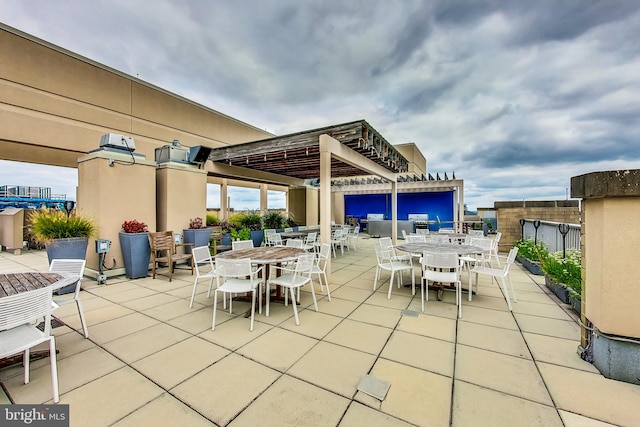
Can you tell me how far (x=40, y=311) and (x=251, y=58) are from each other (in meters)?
7.12

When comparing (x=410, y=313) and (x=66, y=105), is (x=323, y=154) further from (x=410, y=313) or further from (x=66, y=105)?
(x=66, y=105)

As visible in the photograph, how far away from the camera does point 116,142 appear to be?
5.02 meters

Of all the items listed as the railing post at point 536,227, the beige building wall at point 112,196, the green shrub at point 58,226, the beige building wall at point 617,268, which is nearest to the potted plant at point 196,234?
the beige building wall at point 112,196

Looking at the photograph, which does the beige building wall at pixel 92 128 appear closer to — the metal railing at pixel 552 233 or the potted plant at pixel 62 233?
the potted plant at pixel 62 233

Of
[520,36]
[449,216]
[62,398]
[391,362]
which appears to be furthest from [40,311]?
[449,216]

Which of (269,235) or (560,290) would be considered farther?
(269,235)

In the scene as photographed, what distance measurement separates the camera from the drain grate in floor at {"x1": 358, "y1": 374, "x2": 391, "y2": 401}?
5.82ft

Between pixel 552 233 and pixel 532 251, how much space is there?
69 centimetres

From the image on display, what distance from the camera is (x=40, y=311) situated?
1782 mm

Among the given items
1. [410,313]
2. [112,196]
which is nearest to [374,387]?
[410,313]

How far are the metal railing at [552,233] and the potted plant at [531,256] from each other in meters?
0.24

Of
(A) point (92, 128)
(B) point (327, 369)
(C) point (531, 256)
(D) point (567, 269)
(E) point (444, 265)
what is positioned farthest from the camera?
(A) point (92, 128)

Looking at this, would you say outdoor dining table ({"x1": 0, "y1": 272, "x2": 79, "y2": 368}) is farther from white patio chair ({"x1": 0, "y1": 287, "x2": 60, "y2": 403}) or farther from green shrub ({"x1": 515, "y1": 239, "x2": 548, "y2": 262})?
green shrub ({"x1": 515, "y1": 239, "x2": 548, "y2": 262})

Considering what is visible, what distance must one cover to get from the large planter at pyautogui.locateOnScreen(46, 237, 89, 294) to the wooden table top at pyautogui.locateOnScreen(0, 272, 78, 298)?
7.16 ft
